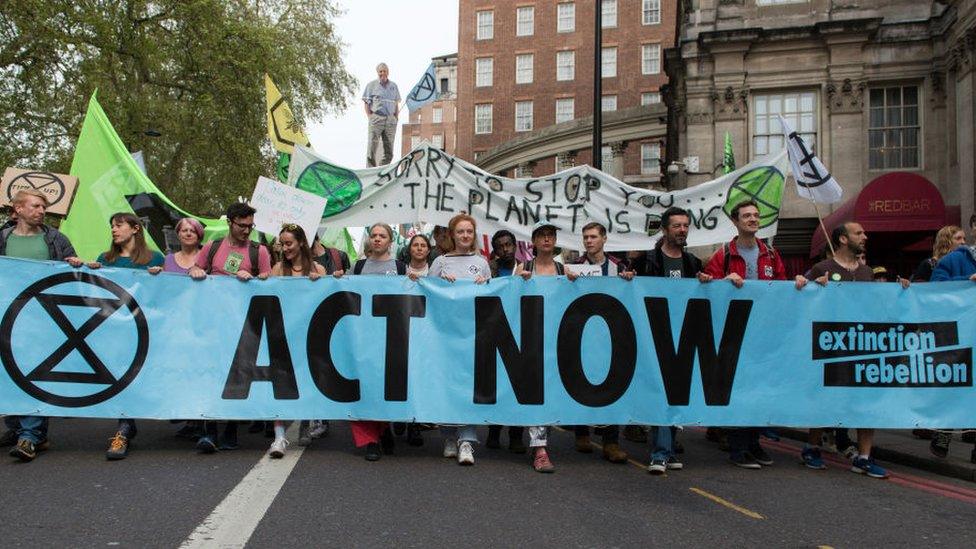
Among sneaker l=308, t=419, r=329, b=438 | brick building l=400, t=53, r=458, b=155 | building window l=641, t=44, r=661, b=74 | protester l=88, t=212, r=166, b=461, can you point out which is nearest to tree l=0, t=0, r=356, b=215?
protester l=88, t=212, r=166, b=461

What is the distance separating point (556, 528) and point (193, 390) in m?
3.32

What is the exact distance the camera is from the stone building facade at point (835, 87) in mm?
20453

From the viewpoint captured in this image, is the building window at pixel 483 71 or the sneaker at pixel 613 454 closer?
the sneaker at pixel 613 454

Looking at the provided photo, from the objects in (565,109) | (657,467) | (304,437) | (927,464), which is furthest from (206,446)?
(565,109)

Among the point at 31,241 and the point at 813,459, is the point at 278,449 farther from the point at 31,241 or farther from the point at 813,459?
the point at 813,459

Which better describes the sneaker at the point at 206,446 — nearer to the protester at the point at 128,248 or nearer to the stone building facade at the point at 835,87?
the protester at the point at 128,248

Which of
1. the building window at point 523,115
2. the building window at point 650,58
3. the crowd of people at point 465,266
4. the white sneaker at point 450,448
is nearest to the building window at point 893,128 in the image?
the crowd of people at point 465,266

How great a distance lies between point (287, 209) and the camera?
8328 millimetres

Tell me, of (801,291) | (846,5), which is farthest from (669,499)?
(846,5)

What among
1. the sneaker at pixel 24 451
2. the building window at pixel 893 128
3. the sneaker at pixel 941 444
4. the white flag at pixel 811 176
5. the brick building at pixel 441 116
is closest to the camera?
the sneaker at pixel 24 451

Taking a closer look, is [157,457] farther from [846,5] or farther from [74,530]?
[846,5]

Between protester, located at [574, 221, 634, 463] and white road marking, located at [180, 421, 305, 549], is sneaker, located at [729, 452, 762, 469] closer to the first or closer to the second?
protester, located at [574, 221, 634, 463]

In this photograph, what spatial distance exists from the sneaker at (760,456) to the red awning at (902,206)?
9.97m

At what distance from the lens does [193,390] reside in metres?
6.62
